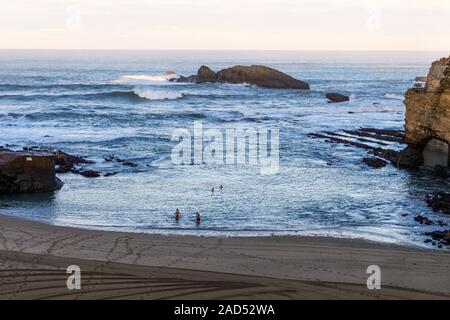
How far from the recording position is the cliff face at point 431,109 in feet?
117

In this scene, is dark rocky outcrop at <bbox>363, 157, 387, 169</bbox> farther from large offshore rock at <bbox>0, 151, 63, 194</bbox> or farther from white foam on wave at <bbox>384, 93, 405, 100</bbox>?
white foam on wave at <bbox>384, 93, 405, 100</bbox>

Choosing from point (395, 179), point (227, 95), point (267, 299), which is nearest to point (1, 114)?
point (227, 95)

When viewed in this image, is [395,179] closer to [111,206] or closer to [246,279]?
[111,206]

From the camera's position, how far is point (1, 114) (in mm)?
62000

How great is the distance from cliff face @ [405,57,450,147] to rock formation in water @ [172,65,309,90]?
5885 cm

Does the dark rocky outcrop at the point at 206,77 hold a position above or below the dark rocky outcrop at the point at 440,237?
above

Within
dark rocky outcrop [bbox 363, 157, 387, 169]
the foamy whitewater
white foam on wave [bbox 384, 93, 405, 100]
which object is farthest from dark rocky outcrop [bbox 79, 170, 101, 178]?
white foam on wave [bbox 384, 93, 405, 100]

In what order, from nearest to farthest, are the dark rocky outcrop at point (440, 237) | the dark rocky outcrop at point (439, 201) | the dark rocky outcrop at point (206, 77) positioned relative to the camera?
the dark rocky outcrop at point (440, 237) → the dark rocky outcrop at point (439, 201) → the dark rocky outcrop at point (206, 77)

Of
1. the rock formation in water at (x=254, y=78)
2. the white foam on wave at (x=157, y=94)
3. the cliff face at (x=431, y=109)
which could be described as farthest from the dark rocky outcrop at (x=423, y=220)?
the rock formation in water at (x=254, y=78)

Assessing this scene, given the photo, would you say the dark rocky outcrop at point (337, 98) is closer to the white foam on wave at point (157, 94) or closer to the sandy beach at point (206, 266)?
the white foam on wave at point (157, 94)

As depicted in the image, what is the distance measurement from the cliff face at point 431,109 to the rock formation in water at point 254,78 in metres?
58.8

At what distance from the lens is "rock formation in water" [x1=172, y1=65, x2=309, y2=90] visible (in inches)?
3851
